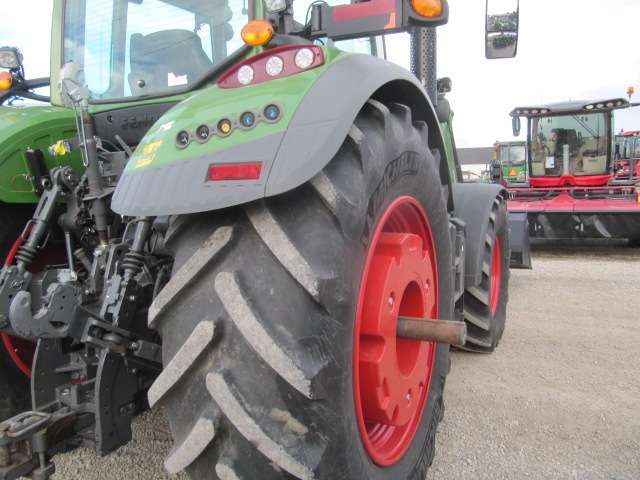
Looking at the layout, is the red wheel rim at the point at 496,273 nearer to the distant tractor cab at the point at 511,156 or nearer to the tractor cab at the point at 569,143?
the tractor cab at the point at 569,143

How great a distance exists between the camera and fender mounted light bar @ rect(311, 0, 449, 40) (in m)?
1.64

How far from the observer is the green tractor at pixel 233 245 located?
1.16 meters

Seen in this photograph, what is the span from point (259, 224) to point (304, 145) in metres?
0.21

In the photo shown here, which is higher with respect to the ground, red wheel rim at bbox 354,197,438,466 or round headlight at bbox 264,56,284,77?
round headlight at bbox 264,56,284,77

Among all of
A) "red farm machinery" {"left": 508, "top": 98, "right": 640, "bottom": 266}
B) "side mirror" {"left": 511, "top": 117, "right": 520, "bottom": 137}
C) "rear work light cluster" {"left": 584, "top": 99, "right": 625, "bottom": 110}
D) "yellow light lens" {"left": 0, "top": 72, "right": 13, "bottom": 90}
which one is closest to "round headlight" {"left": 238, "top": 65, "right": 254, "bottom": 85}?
"yellow light lens" {"left": 0, "top": 72, "right": 13, "bottom": 90}

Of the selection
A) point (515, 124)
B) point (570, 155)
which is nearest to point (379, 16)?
point (515, 124)

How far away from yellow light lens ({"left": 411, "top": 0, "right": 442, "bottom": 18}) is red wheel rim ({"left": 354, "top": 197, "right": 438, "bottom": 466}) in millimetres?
608

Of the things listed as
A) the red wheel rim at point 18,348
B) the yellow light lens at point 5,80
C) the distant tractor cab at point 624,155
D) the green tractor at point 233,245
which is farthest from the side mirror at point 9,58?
the distant tractor cab at point 624,155

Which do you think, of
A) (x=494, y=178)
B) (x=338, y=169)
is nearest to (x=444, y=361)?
(x=338, y=169)

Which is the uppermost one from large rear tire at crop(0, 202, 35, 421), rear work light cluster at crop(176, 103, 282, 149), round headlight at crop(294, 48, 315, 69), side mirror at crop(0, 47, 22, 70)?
side mirror at crop(0, 47, 22, 70)

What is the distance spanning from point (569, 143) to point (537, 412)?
9.54 m

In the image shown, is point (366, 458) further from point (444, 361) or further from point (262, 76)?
point (262, 76)

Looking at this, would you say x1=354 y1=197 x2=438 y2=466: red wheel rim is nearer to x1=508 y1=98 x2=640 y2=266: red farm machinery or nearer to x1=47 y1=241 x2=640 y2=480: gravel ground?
x1=47 y1=241 x2=640 y2=480: gravel ground

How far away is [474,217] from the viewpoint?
339 centimetres
